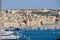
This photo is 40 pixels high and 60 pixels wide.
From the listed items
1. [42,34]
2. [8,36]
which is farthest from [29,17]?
[8,36]

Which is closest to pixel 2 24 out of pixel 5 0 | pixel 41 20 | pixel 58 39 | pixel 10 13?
pixel 10 13

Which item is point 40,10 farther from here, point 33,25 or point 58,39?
point 58,39

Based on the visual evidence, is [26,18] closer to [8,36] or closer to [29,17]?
[29,17]

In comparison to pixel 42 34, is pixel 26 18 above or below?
above

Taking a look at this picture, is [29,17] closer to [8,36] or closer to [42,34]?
[42,34]

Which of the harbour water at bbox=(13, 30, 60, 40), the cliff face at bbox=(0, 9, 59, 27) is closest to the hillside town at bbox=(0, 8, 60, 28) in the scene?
the cliff face at bbox=(0, 9, 59, 27)

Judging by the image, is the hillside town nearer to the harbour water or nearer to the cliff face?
the cliff face

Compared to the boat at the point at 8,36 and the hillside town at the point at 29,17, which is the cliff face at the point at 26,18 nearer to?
the hillside town at the point at 29,17
